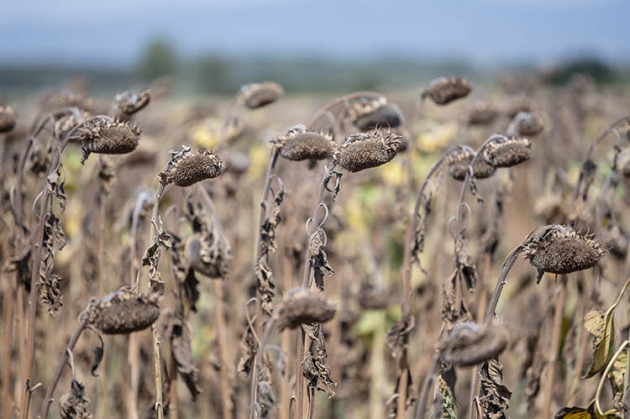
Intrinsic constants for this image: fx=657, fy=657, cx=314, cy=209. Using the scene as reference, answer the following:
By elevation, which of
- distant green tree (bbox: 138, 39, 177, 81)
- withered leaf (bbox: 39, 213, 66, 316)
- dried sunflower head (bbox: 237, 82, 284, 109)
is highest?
distant green tree (bbox: 138, 39, 177, 81)

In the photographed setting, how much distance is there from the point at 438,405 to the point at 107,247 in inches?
109

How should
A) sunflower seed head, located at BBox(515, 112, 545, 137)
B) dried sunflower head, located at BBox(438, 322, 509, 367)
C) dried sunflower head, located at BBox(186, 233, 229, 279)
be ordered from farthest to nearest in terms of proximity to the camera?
1. sunflower seed head, located at BBox(515, 112, 545, 137)
2. dried sunflower head, located at BBox(186, 233, 229, 279)
3. dried sunflower head, located at BBox(438, 322, 509, 367)

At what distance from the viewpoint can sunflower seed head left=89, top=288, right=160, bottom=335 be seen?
5.94 feet

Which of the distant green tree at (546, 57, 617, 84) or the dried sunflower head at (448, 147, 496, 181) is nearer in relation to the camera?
the dried sunflower head at (448, 147, 496, 181)

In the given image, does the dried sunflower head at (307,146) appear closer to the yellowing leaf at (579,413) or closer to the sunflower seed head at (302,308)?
the sunflower seed head at (302,308)

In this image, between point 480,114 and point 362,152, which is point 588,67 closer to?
point 480,114

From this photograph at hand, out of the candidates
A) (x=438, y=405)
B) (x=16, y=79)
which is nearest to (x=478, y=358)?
(x=438, y=405)

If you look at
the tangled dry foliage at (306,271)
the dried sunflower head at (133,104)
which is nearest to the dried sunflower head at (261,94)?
the tangled dry foliage at (306,271)

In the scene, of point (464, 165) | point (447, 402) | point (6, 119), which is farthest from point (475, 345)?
point (6, 119)

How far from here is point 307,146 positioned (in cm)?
222

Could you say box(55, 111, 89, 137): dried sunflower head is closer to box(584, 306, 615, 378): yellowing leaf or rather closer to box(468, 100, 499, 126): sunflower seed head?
box(584, 306, 615, 378): yellowing leaf

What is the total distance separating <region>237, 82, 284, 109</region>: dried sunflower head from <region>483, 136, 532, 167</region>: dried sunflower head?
115 cm

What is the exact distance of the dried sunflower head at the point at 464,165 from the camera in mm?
2543

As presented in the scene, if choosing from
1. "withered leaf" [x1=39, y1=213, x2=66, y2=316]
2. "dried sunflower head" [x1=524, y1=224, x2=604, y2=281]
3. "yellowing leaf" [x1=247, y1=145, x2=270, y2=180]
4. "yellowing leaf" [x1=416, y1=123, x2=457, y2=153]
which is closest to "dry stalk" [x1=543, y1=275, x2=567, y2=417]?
"dried sunflower head" [x1=524, y1=224, x2=604, y2=281]
